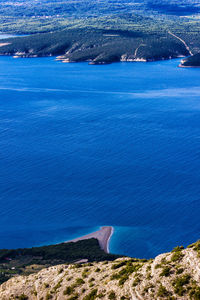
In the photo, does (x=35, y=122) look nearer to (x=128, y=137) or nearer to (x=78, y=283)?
(x=128, y=137)

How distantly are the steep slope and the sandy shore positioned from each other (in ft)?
45.1

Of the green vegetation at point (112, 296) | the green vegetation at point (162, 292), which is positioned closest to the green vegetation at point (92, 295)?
the green vegetation at point (112, 296)

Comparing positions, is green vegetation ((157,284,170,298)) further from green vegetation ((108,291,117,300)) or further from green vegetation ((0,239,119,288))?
green vegetation ((0,239,119,288))

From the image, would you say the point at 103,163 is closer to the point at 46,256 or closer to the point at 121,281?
the point at 46,256

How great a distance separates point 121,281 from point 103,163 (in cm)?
3487

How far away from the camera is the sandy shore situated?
36.8m

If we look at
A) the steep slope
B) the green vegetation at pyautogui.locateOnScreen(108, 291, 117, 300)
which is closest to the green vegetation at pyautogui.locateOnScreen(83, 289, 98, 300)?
the steep slope

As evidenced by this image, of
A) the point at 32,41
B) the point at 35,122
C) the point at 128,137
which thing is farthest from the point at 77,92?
the point at 32,41

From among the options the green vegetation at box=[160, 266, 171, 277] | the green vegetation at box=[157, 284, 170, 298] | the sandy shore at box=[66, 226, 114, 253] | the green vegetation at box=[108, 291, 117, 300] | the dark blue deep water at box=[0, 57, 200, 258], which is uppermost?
the dark blue deep water at box=[0, 57, 200, 258]

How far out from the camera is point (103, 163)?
175ft

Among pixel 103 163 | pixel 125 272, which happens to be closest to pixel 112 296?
pixel 125 272

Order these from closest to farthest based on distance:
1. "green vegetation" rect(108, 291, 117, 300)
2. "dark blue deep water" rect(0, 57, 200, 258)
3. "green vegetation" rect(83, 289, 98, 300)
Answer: "green vegetation" rect(108, 291, 117, 300)
"green vegetation" rect(83, 289, 98, 300)
"dark blue deep water" rect(0, 57, 200, 258)

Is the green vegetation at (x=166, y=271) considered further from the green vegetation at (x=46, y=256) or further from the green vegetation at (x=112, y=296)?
the green vegetation at (x=46, y=256)

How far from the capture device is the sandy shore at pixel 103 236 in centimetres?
3679
